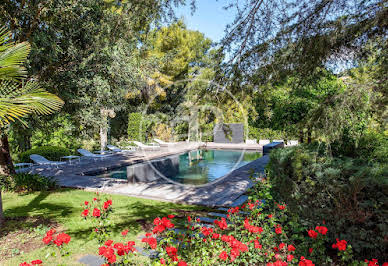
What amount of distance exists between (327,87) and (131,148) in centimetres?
1366

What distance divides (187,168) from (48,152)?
6.54 metres

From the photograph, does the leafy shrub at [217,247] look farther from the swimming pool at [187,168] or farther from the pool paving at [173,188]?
the swimming pool at [187,168]

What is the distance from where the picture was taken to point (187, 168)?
13164 mm

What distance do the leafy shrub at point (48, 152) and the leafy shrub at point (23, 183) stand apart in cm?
460

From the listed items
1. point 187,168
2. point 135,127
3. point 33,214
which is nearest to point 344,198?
point 33,214

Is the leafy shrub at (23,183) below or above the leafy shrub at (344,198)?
below

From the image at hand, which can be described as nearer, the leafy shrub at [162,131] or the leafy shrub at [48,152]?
the leafy shrub at [48,152]

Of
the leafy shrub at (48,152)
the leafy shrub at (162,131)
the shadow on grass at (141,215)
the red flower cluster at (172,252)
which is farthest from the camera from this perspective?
the leafy shrub at (162,131)

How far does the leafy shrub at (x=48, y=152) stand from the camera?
1141 centimetres

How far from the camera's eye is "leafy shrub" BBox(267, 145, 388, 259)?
10.1 feet

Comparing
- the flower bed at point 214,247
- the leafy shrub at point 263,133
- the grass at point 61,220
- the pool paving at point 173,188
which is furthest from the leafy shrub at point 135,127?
the flower bed at point 214,247

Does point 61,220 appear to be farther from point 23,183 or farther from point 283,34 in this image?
point 283,34

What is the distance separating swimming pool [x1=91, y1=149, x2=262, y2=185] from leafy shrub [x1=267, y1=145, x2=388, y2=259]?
17.9ft

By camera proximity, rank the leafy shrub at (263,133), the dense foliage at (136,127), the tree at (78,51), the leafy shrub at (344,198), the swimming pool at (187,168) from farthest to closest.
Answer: the dense foliage at (136,127), the leafy shrub at (263,133), the swimming pool at (187,168), the tree at (78,51), the leafy shrub at (344,198)
